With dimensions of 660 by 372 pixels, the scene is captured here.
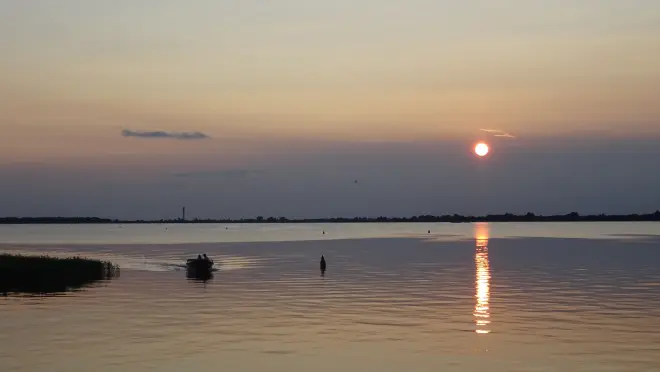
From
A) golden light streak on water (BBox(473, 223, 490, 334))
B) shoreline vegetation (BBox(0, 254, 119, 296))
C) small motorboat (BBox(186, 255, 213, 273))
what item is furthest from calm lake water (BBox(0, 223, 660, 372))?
small motorboat (BBox(186, 255, 213, 273))

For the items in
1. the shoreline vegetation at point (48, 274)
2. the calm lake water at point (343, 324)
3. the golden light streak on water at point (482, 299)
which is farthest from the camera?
the shoreline vegetation at point (48, 274)

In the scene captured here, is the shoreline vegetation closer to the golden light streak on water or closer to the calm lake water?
the calm lake water

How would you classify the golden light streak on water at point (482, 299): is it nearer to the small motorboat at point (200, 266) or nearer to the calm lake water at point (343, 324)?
the calm lake water at point (343, 324)

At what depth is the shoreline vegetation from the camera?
71.2m

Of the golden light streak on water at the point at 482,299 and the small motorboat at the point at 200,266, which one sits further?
the small motorboat at the point at 200,266

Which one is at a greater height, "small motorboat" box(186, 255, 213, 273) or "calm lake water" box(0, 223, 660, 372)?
"small motorboat" box(186, 255, 213, 273)

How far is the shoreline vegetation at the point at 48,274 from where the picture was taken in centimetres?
7119

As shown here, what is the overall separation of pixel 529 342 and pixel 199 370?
17.2m

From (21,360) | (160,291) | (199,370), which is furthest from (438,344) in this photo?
(160,291)

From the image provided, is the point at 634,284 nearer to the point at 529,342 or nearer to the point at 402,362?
the point at 529,342

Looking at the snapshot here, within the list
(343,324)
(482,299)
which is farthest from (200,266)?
(343,324)

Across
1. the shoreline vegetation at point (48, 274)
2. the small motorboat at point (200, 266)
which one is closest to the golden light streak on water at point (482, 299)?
the small motorboat at point (200, 266)

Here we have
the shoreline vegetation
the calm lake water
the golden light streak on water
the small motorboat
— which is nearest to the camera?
the calm lake water

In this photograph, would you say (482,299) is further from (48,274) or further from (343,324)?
(48,274)
